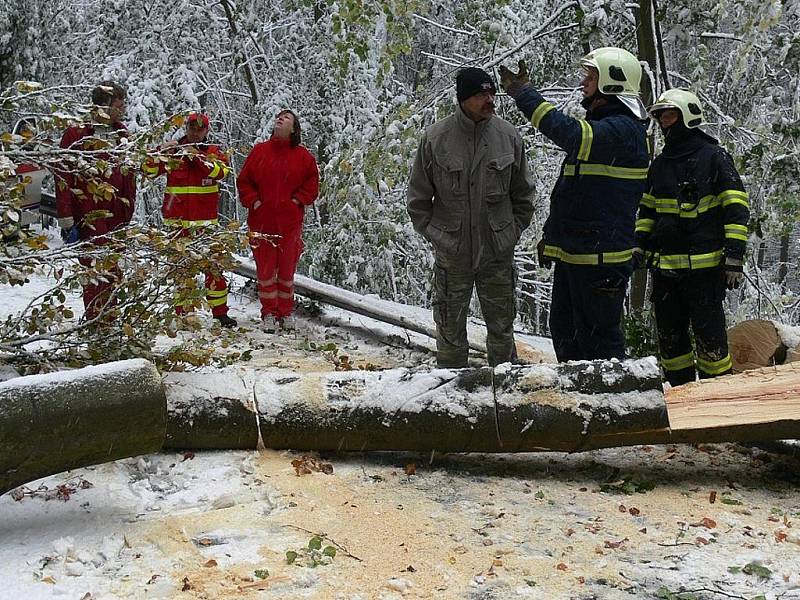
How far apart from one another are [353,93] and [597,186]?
8.65 metres

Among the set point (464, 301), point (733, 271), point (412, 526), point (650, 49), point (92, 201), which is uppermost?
point (650, 49)

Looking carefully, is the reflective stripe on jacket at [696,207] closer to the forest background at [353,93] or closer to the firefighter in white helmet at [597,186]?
the firefighter in white helmet at [597,186]

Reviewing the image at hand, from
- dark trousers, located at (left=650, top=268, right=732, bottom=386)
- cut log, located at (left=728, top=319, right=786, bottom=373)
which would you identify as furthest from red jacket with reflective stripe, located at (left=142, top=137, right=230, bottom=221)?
cut log, located at (left=728, top=319, right=786, bottom=373)

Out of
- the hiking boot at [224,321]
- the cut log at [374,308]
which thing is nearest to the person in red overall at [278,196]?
the hiking boot at [224,321]

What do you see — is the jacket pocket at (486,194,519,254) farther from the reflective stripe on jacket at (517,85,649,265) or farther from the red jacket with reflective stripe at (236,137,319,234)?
the red jacket with reflective stripe at (236,137,319,234)

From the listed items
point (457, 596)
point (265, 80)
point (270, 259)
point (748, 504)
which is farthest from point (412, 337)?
point (265, 80)

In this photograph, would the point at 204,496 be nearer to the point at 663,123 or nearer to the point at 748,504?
the point at 748,504

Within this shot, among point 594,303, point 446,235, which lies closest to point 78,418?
point 446,235

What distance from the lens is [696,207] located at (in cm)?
512

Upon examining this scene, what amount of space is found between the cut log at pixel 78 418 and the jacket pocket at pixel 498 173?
2430mm

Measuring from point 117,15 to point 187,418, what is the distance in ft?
36.0

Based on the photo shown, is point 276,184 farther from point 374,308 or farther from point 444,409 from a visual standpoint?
point 444,409

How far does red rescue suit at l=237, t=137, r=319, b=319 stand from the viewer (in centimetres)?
725

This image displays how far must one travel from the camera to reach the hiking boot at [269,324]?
7391 millimetres
